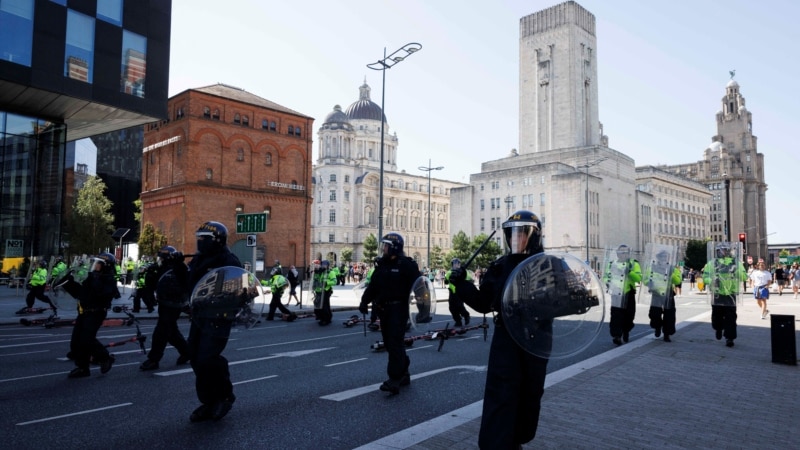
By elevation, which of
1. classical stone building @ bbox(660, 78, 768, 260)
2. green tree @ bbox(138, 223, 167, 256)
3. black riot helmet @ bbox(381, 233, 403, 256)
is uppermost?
classical stone building @ bbox(660, 78, 768, 260)

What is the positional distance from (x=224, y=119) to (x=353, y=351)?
40.3m

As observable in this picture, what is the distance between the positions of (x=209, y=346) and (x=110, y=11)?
2591 cm

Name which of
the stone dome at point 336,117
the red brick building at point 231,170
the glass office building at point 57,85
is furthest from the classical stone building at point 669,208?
the glass office building at point 57,85

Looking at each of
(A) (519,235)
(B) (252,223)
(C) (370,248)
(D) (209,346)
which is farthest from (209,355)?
(C) (370,248)

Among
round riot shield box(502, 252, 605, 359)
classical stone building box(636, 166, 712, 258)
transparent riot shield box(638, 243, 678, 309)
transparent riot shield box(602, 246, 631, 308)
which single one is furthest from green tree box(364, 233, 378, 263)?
round riot shield box(502, 252, 605, 359)

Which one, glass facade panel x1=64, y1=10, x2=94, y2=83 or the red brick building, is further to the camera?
the red brick building

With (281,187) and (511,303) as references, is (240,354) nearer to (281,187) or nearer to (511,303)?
(511,303)

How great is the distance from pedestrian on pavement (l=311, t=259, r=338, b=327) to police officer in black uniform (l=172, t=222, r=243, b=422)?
10.8 m

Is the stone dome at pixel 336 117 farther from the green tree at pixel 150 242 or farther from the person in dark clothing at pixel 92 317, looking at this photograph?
the person in dark clothing at pixel 92 317

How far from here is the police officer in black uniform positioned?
587 cm

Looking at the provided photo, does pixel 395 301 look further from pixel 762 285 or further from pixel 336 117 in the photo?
pixel 336 117

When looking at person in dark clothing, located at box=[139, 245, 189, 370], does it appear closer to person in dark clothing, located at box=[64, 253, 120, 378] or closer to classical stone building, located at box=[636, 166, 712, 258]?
person in dark clothing, located at box=[64, 253, 120, 378]

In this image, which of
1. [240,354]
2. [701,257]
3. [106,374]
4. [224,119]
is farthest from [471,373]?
[701,257]

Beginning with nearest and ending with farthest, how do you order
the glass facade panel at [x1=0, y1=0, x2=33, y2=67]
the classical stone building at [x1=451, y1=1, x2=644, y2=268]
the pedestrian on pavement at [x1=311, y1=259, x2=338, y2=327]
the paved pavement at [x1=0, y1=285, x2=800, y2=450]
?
the paved pavement at [x1=0, y1=285, x2=800, y2=450] < the pedestrian on pavement at [x1=311, y1=259, x2=338, y2=327] < the glass facade panel at [x1=0, y1=0, x2=33, y2=67] < the classical stone building at [x1=451, y1=1, x2=644, y2=268]
